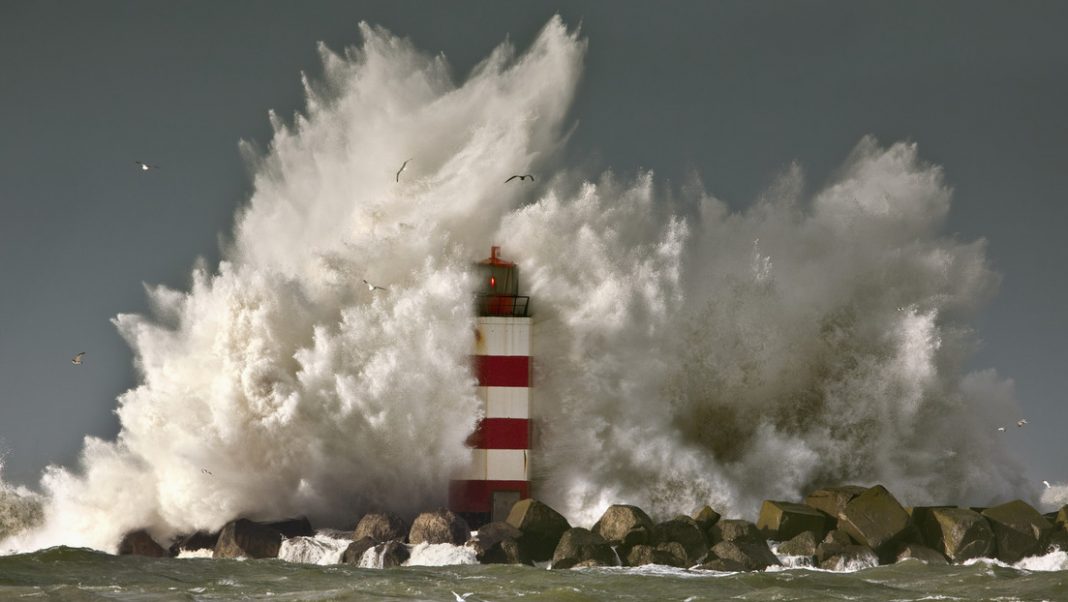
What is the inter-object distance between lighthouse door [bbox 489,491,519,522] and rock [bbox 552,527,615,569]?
2877mm

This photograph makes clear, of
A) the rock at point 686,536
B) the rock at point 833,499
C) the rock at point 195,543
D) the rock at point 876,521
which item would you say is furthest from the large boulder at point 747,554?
the rock at point 195,543

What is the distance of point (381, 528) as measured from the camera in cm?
2098

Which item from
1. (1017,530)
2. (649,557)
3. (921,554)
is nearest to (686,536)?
(649,557)

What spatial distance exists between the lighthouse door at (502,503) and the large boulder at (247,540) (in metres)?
3.09

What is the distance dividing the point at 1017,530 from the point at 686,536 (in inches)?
181

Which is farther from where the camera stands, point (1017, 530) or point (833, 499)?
point (833, 499)

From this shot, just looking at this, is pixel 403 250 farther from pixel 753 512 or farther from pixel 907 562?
pixel 907 562

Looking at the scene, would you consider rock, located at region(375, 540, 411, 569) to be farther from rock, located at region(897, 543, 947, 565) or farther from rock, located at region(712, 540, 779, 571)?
rock, located at region(897, 543, 947, 565)

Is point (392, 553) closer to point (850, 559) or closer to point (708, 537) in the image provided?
point (708, 537)

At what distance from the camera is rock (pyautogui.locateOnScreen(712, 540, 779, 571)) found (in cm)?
1931

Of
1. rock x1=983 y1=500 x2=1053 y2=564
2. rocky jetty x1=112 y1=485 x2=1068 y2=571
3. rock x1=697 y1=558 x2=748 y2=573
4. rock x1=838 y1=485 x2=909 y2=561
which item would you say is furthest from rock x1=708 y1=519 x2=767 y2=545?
rock x1=983 y1=500 x2=1053 y2=564

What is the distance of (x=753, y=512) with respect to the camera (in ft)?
78.8

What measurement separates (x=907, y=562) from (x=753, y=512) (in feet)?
14.3

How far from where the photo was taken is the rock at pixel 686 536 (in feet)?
66.1
